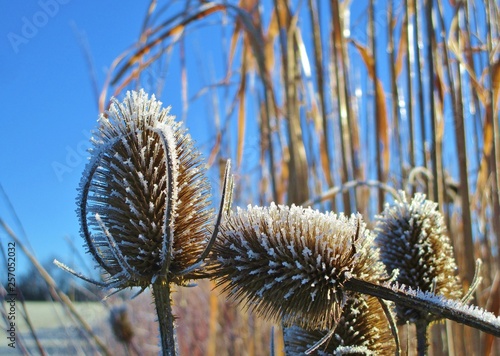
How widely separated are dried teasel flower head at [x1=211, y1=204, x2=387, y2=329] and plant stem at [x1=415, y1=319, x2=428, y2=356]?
0.53ft

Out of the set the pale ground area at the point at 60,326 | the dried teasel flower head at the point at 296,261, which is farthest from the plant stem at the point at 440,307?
the pale ground area at the point at 60,326

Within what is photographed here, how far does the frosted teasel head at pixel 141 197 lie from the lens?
56 cm

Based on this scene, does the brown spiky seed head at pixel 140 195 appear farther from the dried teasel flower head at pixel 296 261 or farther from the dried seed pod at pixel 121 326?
the dried seed pod at pixel 121 326

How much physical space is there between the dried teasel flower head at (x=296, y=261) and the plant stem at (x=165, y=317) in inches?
2.3

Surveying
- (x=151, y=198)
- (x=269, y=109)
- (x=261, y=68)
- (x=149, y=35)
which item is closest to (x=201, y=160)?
(x=151, y=198)

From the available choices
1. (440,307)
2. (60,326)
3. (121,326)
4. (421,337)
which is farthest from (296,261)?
(60,326)

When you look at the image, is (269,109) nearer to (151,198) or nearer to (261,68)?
(261,68)

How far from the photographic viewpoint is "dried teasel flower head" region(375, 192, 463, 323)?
66 cm

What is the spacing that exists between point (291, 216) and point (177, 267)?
0.42ft

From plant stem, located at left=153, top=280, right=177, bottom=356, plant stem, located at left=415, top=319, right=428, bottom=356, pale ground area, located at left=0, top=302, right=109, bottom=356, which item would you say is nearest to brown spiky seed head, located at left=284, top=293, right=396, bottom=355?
plant stem, located at left=415, top=319, right=428, bottom=356

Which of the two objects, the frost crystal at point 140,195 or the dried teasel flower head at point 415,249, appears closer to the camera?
the frost crystal at point 140,195

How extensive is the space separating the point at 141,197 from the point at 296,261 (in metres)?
0.18

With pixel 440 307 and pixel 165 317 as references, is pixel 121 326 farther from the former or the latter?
pixel 440 307

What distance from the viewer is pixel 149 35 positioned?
1.45m
